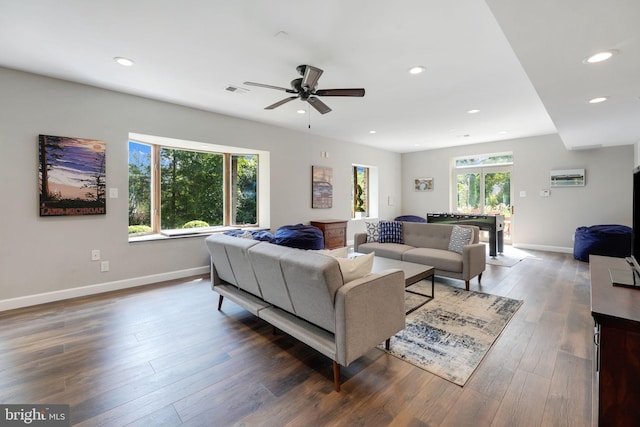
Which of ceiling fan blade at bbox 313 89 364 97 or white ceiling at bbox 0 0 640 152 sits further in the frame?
ceiling fan blade at bbox 313 89 364 97

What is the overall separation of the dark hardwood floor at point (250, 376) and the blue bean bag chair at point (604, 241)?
9.69ft

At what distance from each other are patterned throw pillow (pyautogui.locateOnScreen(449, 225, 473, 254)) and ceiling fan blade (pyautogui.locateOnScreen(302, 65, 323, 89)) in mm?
2888

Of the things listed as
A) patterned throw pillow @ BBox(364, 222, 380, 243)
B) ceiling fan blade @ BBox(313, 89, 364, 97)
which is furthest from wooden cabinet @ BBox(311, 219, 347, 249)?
ceiling fan blade @ BBox(313, 89, 364, 97)

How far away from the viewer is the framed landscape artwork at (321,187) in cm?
608

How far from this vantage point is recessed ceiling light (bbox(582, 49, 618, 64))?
81.0 inches

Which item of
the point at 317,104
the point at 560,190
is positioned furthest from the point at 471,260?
the point at 560,190

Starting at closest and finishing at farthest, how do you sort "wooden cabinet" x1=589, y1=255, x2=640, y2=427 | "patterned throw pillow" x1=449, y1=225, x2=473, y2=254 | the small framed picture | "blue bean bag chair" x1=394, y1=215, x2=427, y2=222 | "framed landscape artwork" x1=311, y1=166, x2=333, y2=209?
"wooden cabinet" x1=589, y1=255, x2=640, y2=427 → "patterned throw pillow" x1=449, y1=225, x2=473, y2=254 → "framed landscape artwork" x1=311, y1=166, x2=333, y2=209 → "blue bean bag chair" x1=394, y1=215, x2=427, y2=222 → the small framed picture

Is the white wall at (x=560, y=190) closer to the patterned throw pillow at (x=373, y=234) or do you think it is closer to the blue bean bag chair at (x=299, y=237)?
the patterned throw pillow at (x=373, y=234)

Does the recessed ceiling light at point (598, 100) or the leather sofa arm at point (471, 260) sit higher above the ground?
the recessed ceiling light at point (598, 100)

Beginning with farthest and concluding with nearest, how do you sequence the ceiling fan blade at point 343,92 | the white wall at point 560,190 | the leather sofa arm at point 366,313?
the white wall at point 560,190 → the ceiling fan blade at point 343,92 → the leather sofa arm at point 366,313

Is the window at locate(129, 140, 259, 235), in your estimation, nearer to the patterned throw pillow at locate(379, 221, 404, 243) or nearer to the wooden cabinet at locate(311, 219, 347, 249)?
the wooden cabinet at locate(311, 219, 347, 249)

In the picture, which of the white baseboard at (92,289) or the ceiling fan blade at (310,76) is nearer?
the ceiling fan blade at (310,76)

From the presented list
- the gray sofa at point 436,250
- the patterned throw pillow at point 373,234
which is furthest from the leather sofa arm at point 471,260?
the patterned throw pillow at point 373,234

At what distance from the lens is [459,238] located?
405cm
